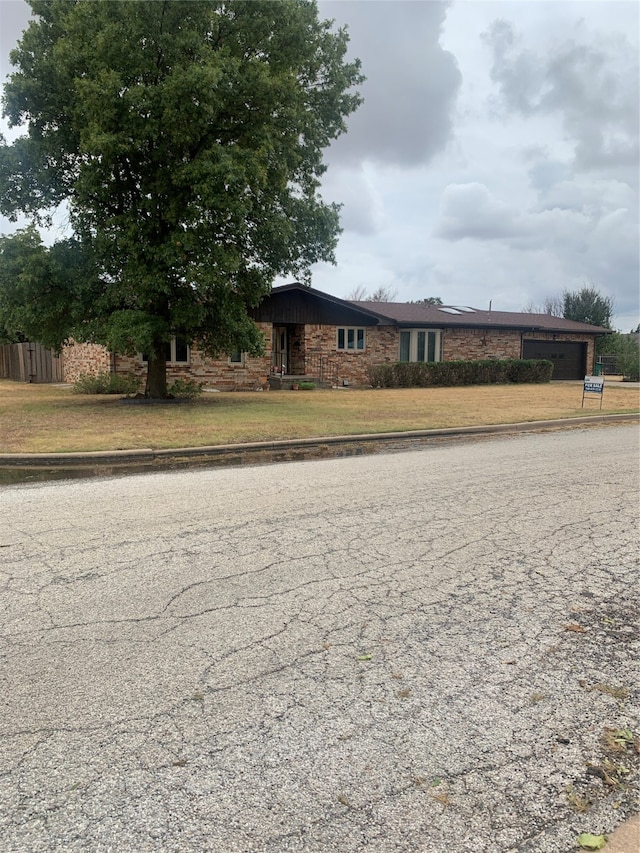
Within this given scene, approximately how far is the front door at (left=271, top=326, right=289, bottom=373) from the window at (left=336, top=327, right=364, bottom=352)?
9.37 feet

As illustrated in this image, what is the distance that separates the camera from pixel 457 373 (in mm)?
29984

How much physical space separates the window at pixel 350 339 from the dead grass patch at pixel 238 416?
7.42 metres

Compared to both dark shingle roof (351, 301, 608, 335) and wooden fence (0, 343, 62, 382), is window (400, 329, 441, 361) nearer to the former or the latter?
dark shingle roof (351, 301, 608, 335)

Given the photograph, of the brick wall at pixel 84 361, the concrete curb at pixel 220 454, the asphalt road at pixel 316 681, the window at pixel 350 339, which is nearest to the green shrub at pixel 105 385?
the brick wall at pixel 84 361

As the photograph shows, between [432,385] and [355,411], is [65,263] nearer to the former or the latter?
[355,411]

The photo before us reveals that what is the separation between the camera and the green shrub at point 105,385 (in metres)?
20.9

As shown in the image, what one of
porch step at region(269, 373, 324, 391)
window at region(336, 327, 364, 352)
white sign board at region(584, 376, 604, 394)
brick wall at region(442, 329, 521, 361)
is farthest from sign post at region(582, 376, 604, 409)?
brick wall at region(442, 329, 521, 361)

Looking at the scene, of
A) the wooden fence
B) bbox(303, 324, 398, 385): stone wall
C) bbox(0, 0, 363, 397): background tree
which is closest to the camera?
bbox(0, 0, 363, 397): background tree

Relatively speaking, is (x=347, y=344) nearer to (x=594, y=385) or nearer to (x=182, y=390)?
(x=182, y=390)

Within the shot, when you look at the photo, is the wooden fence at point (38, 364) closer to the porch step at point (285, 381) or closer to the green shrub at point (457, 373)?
the porch step at point (285, 381)

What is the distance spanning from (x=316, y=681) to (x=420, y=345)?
98.6 ft

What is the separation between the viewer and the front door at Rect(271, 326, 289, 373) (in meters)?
30.2

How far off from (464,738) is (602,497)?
5.00 metres

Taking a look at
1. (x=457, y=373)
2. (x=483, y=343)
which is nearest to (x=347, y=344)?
(x=457, y=373)
